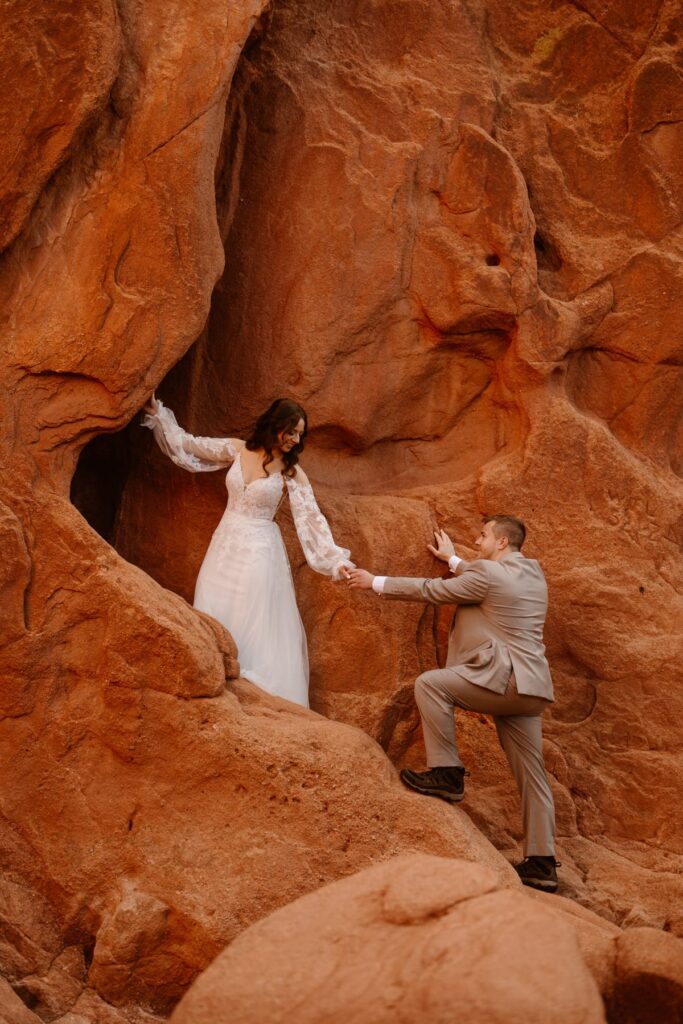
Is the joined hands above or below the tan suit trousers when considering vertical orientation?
above

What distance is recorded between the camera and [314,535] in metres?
6.62

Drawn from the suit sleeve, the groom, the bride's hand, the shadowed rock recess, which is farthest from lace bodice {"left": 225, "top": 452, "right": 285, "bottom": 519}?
the suit sleeve

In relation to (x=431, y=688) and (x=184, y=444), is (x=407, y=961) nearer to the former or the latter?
(x=431, y=688)

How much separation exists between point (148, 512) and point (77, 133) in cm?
220

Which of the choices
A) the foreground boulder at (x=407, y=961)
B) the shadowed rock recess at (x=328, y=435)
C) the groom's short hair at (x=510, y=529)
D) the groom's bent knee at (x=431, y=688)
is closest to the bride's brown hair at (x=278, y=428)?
the shadowed rock recess at (x=328, y=435)

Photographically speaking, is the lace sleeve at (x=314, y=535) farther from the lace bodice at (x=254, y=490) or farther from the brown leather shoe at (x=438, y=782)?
the brown leather shoe at (x=438, y=782)

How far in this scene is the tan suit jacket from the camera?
6.20 meters

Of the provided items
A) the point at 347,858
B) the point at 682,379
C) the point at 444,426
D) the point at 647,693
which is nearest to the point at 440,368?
the point at 444,426

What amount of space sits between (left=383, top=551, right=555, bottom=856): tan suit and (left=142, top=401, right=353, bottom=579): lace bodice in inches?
17.6

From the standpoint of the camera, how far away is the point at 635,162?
7664 mm

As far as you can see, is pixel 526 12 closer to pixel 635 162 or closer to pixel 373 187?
pixel 635 162

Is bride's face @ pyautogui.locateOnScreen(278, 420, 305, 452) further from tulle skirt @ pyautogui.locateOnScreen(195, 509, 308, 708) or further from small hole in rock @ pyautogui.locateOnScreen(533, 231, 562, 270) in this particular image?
small hole in rock @ pyautogui.locateOnScreen(533, 231, 562, 270)

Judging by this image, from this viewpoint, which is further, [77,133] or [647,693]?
[647,693]

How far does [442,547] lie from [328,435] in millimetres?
1009
